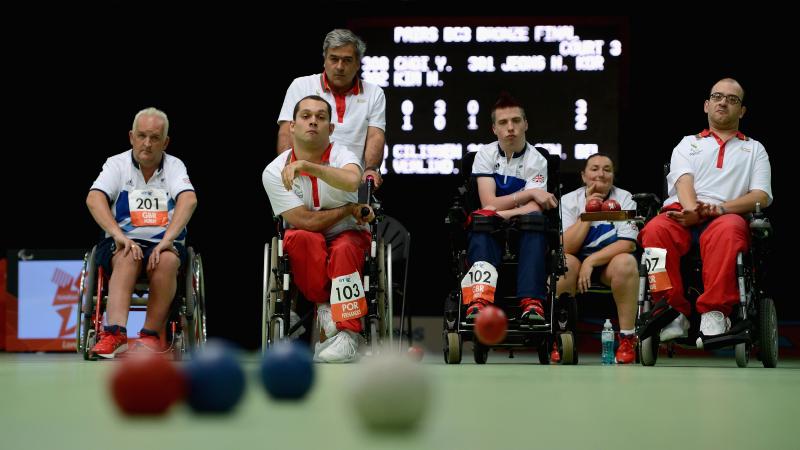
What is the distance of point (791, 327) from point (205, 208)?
12.6 ft

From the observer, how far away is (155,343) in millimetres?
4098

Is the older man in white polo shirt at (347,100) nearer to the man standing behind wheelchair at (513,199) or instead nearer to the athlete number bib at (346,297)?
the man standing behind wheelchair at (513,199)

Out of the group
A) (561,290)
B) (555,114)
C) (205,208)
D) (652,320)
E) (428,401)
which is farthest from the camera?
(205,208)

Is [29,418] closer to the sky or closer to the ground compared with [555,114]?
closer to the ground

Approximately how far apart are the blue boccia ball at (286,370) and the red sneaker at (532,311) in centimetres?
243

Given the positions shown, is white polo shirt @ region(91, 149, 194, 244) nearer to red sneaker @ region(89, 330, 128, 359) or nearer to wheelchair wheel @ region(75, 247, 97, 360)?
Answer: wheelchair wheel @ region(75, 247, 97, 360)

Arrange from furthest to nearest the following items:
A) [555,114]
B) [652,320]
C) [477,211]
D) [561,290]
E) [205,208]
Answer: [205,208]
[555,114]
[561,290]
[477,211]
[652,320]

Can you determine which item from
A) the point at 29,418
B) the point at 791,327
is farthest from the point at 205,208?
the point at 29,418

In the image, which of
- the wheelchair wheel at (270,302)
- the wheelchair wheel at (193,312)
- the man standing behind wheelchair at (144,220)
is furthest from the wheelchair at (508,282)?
the man standing behind wheelchair at (144,220)

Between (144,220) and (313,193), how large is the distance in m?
0.75

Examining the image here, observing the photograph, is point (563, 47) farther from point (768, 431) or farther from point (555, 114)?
point (768, 431)

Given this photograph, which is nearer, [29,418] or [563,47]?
[29,418]

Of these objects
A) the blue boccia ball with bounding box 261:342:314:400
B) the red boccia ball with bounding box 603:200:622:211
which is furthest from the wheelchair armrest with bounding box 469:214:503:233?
the blue boccia ball with bounding box 261:342:314:400

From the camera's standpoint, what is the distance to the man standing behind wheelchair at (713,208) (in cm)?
388
